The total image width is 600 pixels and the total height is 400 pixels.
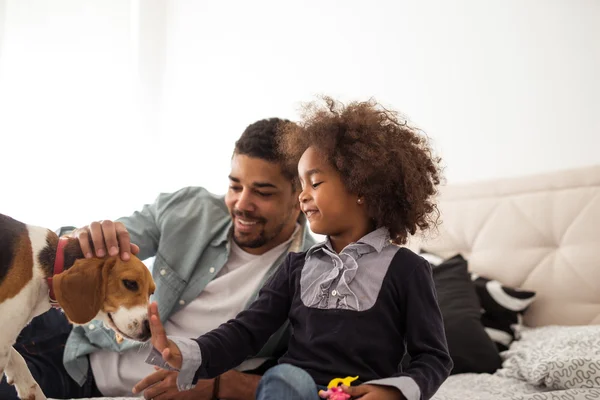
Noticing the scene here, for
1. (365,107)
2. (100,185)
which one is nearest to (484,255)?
(365,107)

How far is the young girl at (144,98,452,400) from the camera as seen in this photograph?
1.07 meters

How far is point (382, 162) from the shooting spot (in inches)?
48.8

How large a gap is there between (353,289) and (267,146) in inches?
27.2

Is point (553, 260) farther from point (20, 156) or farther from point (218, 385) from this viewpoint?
point (20, 156)

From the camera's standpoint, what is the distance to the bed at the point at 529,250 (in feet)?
6.93

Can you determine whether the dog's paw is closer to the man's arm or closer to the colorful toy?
the man's arm

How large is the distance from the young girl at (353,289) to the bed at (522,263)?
69cm

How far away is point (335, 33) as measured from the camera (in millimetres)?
3379

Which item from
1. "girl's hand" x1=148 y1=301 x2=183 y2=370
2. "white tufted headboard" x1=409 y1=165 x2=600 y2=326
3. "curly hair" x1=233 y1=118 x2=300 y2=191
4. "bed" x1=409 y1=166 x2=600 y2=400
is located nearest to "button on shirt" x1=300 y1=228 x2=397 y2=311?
"girl's hand" x1=148 y1=301 x2=183 y2=370

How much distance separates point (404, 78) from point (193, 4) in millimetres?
1752

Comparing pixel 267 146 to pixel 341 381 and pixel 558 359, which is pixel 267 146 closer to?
pixel 341 381

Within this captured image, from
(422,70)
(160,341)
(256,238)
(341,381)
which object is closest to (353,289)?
(341,381)

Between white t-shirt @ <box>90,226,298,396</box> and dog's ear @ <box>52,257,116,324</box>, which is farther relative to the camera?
white t-shirt @ <box>90,226,298,396</box>

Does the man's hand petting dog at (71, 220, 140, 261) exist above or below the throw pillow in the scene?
above
